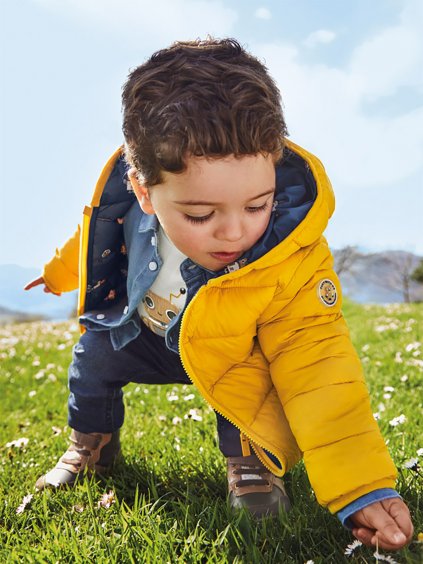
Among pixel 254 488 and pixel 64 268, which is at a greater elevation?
pixel 64 268

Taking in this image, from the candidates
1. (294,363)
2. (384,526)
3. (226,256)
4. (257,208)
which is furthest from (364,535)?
(257,208)

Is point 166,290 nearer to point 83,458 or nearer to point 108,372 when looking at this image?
point 108,372

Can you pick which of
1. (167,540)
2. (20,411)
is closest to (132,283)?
(167,540)

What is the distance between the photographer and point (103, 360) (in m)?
3.76

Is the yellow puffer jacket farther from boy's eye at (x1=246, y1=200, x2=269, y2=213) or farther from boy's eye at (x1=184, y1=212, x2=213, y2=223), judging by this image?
boy's eye at (x1=184, y1=212, x2=213, y2=223)

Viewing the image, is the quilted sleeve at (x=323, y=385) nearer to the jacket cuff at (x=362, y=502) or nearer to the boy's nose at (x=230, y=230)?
the jacket cuff at (x=362, y=502)

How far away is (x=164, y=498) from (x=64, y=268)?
1640mm

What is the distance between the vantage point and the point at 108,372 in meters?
3.76

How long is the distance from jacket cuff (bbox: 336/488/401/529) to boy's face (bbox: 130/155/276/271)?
1184 millimetres

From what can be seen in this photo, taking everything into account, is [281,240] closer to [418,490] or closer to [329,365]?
[329,365]

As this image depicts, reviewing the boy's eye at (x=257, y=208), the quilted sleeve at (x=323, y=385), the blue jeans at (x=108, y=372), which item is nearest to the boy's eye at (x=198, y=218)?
the boy's eye at (x=257, y=208)

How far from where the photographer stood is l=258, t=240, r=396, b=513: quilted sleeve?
2.76m

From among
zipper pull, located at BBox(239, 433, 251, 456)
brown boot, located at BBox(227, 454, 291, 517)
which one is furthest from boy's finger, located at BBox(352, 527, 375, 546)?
zipper pull, located at BBox(239, 433, 251, 456)

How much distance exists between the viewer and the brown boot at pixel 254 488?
10.1 feet
